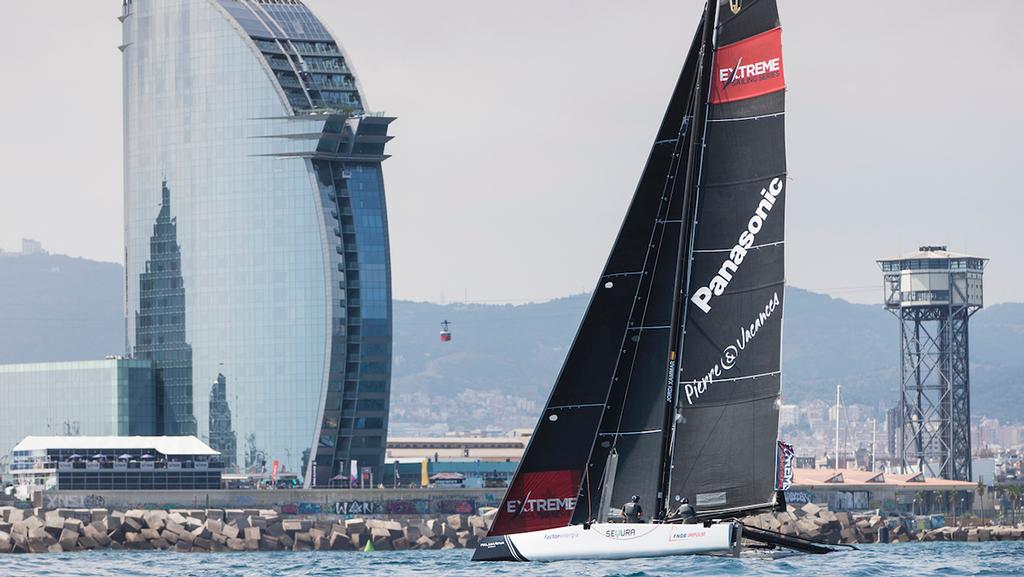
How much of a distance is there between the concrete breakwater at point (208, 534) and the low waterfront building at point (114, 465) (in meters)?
34.5

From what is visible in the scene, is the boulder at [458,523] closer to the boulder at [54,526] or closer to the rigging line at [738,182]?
the boulder at [54,526]

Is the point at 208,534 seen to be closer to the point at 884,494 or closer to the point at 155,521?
the point at 155,521

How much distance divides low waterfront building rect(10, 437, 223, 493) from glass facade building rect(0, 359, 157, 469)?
73.9ft

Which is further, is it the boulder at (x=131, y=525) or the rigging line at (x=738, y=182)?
the boulder at (x=131, y=525)

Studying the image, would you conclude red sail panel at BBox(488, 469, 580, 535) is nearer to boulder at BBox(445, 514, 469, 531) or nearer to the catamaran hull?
the catamaran hull

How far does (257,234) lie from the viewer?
157875mm

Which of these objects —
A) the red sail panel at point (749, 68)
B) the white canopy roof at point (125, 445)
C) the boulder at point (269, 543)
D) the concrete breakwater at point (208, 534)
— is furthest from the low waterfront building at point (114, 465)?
the red sail panel at point (749, 68)

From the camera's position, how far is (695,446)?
132 feet

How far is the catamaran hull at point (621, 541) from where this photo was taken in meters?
38.7

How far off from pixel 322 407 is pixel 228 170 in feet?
73.7

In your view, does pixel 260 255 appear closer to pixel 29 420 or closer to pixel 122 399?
pixel 122 399

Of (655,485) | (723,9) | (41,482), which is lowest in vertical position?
(41,482)

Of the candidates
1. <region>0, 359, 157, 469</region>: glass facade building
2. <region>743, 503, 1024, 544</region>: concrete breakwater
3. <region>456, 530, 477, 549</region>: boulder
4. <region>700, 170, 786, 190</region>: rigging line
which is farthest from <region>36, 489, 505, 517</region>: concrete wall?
<region>700, 170, 786, 190</region>: rigging line

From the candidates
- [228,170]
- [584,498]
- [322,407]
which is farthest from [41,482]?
[584,498]
